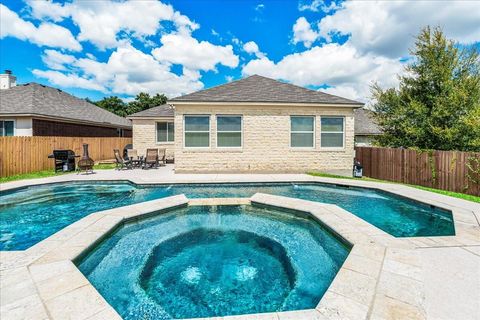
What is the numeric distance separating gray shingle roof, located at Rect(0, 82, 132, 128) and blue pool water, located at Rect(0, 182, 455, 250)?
7751mm

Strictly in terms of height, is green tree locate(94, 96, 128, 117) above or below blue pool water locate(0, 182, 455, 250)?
above

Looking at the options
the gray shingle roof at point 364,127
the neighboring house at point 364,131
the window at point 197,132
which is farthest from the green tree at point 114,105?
the neighboring house at point 364,131

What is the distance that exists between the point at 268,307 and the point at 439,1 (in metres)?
13.5

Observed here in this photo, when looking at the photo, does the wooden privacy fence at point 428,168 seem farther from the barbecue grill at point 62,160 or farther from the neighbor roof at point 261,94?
the barbecue grill at point 62,160

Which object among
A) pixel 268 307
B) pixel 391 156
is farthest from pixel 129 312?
pixel 391 156

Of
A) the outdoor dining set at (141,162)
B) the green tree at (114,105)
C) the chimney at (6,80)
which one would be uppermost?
the green tree at (114,105)

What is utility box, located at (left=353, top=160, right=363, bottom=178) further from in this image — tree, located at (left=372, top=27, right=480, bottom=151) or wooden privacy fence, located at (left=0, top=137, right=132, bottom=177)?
wooden privacy fence, located at (left=0, top=137, right=132, bottom=177)

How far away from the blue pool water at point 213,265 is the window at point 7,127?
1405 centimetres

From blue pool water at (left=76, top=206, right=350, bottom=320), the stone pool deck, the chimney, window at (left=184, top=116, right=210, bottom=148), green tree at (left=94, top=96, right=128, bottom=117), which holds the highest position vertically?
green tree at (left=94, top=96, right=128, bottom=117)

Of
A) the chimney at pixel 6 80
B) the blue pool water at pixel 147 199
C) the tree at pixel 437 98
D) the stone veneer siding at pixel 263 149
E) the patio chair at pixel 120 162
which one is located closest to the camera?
the blue pool water at pixel 147 199

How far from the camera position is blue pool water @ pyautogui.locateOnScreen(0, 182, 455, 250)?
18.4 ft

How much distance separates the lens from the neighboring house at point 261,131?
1261 cm

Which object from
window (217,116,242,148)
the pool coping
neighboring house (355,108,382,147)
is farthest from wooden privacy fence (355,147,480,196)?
neighboring house (355,108,382,147)

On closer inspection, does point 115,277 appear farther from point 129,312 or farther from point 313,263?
point 313,263
